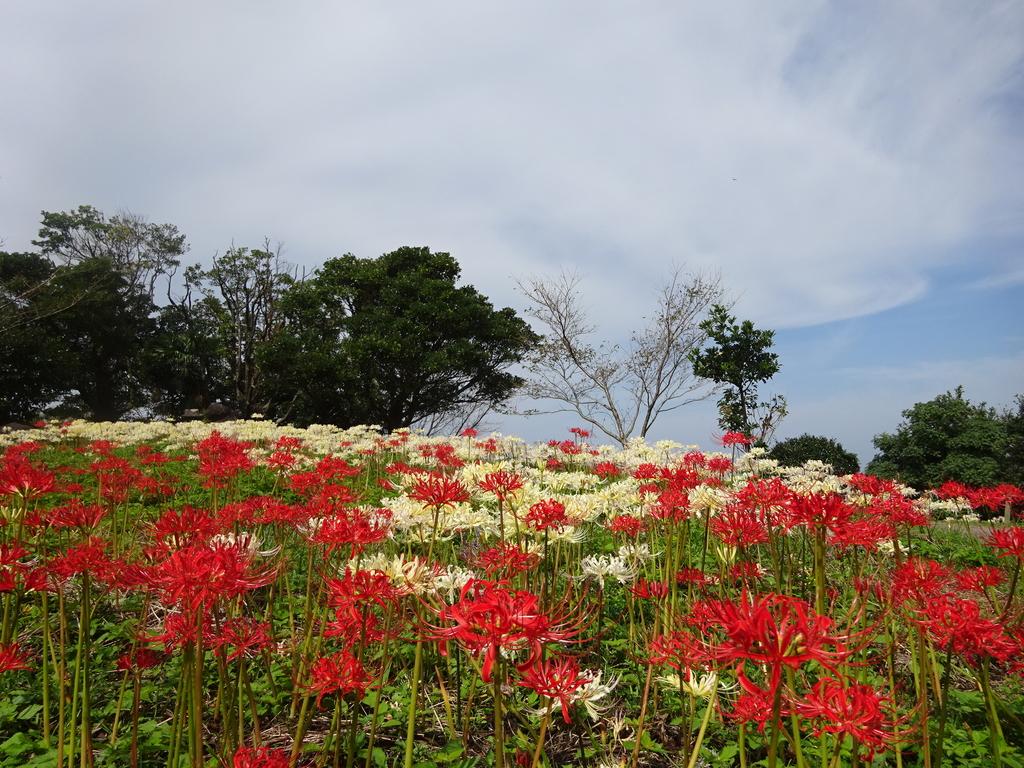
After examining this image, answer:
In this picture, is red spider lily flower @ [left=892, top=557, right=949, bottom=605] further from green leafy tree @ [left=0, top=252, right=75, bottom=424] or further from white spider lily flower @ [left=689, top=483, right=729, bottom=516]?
green leafy tree @ [left=0, top=252, right=75, bottom=424]

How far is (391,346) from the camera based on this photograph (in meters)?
24.8

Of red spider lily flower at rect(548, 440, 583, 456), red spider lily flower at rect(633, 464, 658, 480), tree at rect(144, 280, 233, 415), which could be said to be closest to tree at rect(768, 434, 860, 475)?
red spider lily flower at rect(548, 440, 583, 456)

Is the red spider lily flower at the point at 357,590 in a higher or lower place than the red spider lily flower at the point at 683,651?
higher

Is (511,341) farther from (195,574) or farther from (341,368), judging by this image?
(195,574)

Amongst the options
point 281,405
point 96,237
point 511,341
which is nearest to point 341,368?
point 281,405

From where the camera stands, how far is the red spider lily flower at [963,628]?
5.85ft

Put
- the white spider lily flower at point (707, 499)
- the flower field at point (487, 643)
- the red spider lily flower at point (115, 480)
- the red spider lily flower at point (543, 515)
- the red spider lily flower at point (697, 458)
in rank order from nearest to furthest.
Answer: the flower field at point (487, 643), the red spider lily flower at point (543, 515), the white spider lily flower at point (707, 499), the red spider lily flower at point (115, 480), the red spider lily flower at point (697, 458)

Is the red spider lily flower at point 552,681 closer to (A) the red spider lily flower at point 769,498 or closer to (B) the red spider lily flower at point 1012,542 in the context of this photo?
(A) the red spider lily flower at point 769,498

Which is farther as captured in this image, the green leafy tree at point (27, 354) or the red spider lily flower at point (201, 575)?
the green leafy tree at point (27, 354)

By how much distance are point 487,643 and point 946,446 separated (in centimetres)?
2446

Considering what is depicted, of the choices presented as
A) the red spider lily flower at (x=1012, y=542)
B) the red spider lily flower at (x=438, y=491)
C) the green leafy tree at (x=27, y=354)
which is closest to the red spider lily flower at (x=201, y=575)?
the red spider lily flower at (x=438, y=491)

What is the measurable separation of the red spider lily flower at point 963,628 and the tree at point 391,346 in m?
23.5

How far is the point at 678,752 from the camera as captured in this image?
2814 mm

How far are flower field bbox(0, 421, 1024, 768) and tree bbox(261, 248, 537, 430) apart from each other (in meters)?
21.0
